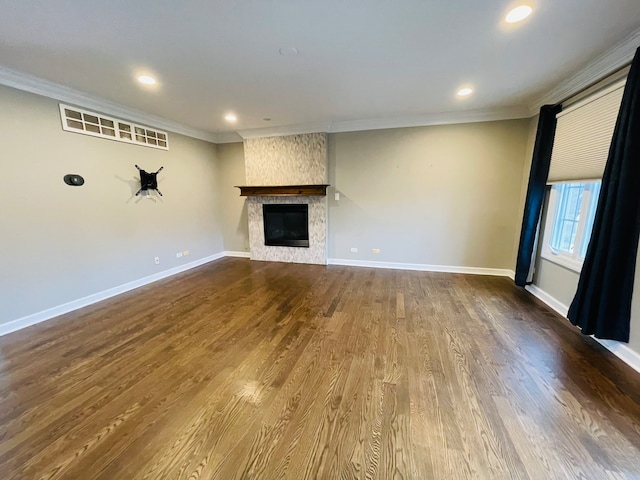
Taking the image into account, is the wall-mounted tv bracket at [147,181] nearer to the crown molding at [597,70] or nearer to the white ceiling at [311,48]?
the white ceiling at [311,48]

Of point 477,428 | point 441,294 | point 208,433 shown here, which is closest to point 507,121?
point 441,294

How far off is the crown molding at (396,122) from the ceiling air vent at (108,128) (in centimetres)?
149

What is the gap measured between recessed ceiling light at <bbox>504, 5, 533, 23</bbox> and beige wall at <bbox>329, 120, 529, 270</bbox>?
2430mm

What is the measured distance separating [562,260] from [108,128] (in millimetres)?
6011

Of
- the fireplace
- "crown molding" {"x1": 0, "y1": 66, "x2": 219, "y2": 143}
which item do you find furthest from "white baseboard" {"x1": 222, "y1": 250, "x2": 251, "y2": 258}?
"crown molding" {"x1": 0, "y1": 66, "x2": 219, "y2": 143}

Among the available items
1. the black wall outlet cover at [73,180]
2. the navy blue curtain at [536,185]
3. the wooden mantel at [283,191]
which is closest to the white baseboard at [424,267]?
the navy blue curtain at [536,185]

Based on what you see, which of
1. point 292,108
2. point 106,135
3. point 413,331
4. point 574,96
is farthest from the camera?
point 292,108

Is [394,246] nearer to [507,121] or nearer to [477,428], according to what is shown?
[507,121]

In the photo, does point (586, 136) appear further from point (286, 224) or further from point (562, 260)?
point (286, 224)

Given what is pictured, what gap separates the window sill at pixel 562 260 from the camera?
282cm

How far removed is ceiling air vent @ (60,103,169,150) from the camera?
3059mm

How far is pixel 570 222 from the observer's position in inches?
123

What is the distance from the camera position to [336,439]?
4.75 feet

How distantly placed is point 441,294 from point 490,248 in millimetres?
1540
